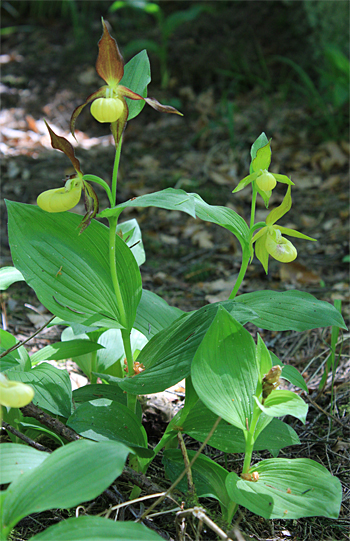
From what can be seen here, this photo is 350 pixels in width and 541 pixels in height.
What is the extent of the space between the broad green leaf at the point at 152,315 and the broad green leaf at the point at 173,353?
107mm

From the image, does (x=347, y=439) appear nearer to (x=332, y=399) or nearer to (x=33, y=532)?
(x=332, y=399)

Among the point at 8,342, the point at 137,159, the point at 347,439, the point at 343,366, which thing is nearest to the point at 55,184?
the point at 137,159

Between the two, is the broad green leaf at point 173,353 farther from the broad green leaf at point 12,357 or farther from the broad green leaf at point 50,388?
the broad green leaf at point 12,357

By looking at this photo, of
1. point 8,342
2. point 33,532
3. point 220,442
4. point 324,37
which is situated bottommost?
point 33,532

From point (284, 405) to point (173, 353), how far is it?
0.29 m

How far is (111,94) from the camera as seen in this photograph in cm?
104

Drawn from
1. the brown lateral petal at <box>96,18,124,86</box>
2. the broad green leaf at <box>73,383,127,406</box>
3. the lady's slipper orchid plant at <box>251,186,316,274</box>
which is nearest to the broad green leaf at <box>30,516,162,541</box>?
the broad green leaf at <box>73,383,127,406</box>

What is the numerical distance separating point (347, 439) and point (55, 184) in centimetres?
245

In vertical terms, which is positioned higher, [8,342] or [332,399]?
[8,342]

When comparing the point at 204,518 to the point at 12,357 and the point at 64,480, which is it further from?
the point at 12,357

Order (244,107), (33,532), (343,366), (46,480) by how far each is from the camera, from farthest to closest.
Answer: (244,107) → (343,366) → (33,532) → (46,480)

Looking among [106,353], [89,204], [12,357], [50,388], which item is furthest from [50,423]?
[89,204]

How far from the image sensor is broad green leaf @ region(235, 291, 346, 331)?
3.79 feet

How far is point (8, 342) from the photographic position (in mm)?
1241
